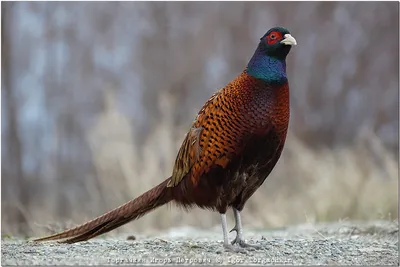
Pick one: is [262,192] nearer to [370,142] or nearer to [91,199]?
[370,142]

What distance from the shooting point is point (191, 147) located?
4.57m

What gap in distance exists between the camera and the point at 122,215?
4.88m

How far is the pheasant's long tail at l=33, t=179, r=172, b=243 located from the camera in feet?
16.0

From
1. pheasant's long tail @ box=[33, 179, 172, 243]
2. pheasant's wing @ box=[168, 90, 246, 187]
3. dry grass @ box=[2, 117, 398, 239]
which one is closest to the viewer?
pheasant's wing @ box=[168, 90, 246, 187]

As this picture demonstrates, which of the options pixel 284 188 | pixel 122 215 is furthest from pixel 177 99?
pixel 122 215

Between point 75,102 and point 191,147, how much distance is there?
918cm

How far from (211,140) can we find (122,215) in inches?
42.8

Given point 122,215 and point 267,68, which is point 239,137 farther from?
point 122,215

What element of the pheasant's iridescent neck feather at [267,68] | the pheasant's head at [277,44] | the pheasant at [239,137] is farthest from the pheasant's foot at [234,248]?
the pheasant's head at [277,44]

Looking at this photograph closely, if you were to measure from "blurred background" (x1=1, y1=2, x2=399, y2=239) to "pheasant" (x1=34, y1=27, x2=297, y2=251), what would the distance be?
4510mm

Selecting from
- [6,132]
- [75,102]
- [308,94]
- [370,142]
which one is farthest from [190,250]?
[308,94]

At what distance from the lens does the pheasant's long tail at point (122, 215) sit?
487cm

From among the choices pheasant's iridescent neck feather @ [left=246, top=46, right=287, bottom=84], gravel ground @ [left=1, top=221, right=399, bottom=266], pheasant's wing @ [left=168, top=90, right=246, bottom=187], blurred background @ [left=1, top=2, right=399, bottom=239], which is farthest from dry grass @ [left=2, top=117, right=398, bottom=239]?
pheasant's iridescent neck feather @ [left=246, top=46, right=287, bottom=84]

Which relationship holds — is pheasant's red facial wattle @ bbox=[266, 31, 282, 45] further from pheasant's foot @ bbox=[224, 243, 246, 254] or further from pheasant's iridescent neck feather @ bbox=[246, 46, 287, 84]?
pheasant's foot @ bbox=[224, 243, 246, 254]
